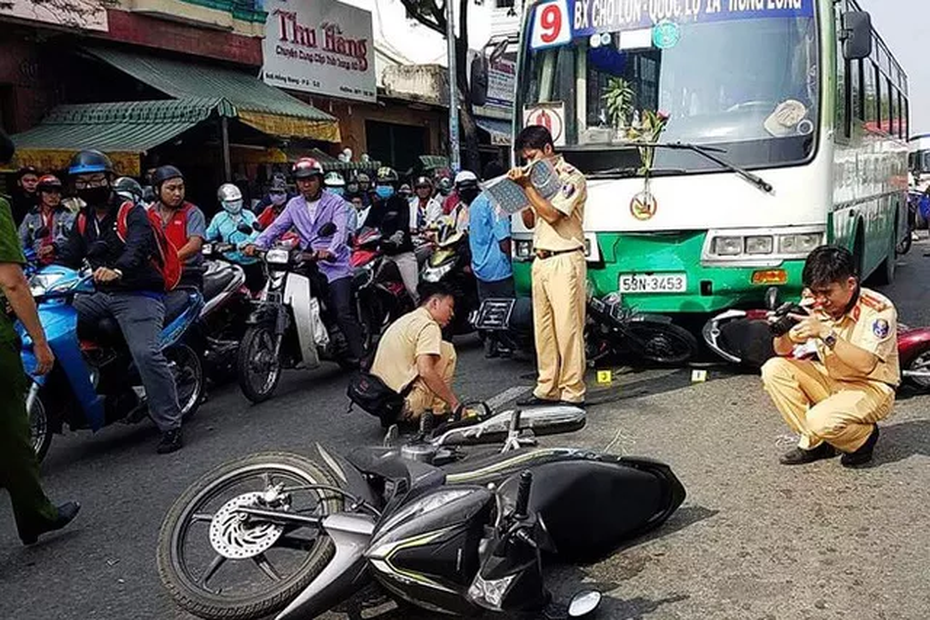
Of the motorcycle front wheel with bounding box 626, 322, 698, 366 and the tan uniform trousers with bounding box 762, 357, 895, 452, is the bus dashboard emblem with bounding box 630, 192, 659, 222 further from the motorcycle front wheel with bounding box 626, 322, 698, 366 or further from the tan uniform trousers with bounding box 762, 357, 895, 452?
the tan uniform trousers with bounding box 762, 357, 895, 452

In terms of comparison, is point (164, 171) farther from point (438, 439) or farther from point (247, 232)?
point (438, 439)

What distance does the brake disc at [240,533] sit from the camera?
2.98 meters

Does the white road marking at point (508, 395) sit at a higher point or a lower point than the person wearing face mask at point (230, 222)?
lower

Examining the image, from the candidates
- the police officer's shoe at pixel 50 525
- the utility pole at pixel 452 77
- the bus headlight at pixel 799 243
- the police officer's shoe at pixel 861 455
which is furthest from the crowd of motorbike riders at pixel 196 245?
the utility pole at pixel 452 77

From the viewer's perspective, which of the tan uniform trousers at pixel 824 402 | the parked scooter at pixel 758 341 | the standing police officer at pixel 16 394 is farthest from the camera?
the parked scooter at pixel 758 341

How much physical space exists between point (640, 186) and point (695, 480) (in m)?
2.72

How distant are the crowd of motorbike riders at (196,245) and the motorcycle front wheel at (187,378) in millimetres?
119

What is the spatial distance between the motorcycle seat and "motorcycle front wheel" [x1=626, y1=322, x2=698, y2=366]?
293 cm

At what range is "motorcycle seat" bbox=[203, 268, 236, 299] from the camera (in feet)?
21.9

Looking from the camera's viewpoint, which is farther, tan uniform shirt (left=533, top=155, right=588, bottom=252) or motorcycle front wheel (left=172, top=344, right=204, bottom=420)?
motorcycle front wheel (left=172, top=344, right=204, bottom=420)

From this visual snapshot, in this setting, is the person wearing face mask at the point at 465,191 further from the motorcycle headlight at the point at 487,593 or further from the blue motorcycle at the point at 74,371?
the motorcycle headlight at the point at 487,593

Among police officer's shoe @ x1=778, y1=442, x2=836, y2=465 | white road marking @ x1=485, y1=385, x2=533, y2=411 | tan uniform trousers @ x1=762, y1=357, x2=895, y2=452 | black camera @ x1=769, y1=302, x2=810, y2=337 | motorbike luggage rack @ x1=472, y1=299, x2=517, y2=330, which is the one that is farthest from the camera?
→ motorbike luggage rack @ x1=472, y1=299, x2=517, y2=330

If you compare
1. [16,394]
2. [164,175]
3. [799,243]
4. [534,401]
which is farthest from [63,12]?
[799,243]

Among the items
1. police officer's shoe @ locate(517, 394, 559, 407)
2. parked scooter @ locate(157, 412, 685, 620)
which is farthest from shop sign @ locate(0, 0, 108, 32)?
parked scooter @ locate(157, 412, 685, 620)
